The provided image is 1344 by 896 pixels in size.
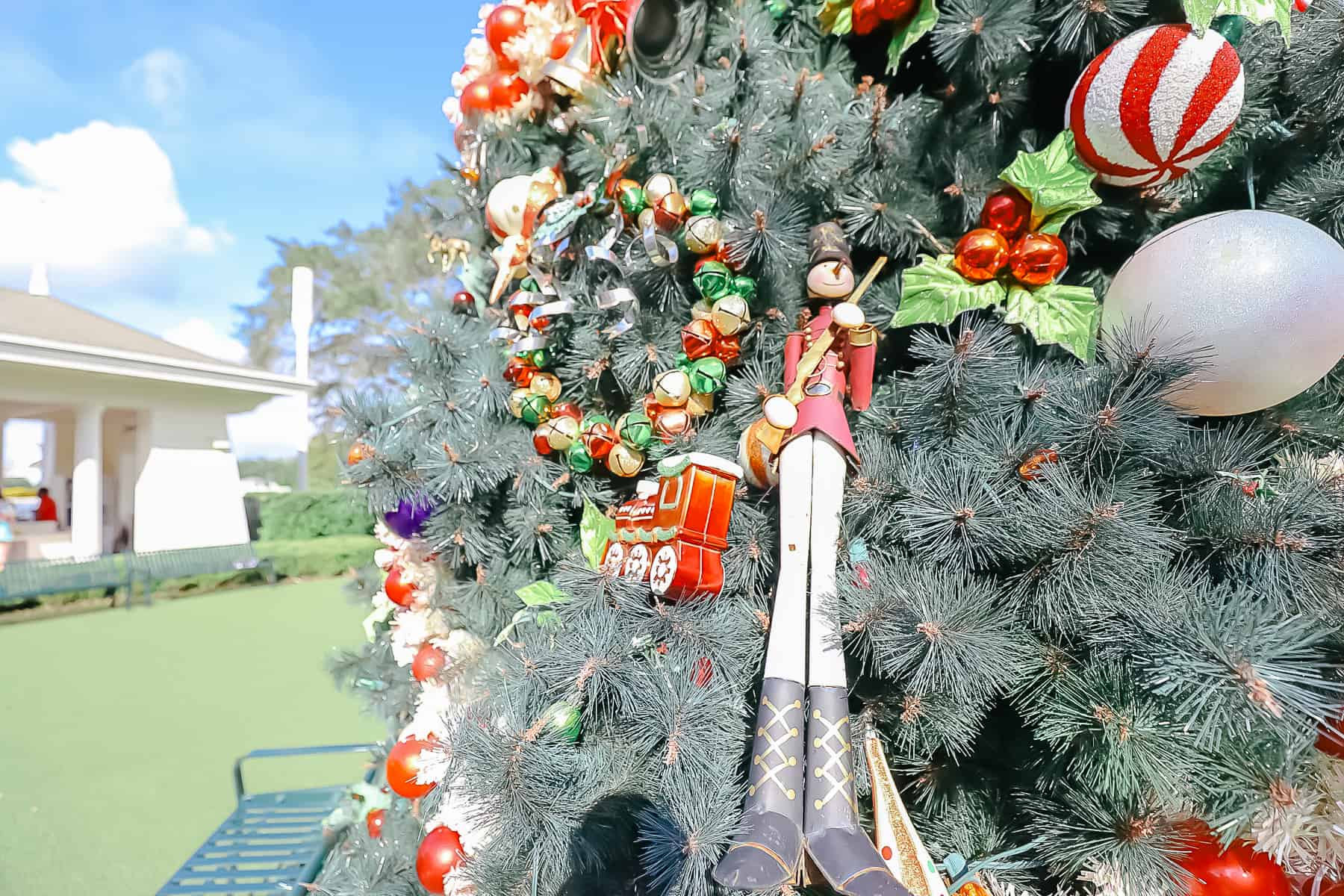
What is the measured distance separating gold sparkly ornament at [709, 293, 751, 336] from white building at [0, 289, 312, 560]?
7.28 metres

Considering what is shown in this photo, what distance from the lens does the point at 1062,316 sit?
2.89 ft

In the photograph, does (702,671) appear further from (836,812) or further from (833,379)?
(833,379)

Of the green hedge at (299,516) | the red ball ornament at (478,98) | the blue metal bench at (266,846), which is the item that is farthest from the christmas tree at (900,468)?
the green hedge at (299,516)

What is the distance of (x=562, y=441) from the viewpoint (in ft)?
3.65

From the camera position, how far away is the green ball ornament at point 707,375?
98cm

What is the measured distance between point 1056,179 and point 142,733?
13.0 ft

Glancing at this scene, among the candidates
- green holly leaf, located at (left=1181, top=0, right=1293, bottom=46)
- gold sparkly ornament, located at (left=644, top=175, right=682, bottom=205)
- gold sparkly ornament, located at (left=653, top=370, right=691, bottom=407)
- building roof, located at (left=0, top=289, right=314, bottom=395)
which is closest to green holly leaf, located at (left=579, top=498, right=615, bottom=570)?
gold sparkly ornament, located at (left=653, top=370, right=691, bottom=407)

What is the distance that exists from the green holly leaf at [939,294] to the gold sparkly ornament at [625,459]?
1.47ft

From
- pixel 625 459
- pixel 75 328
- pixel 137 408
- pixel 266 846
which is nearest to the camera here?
pixel 625 459

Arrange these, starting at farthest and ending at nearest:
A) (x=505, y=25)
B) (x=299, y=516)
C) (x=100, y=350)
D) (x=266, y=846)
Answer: (x=299, y=516) < (x=100, y=350) < (x=266, y=846) < (x=505, y=25)

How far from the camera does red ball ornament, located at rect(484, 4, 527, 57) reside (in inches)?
50.1

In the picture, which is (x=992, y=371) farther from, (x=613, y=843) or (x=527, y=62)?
(x=527, y=62)

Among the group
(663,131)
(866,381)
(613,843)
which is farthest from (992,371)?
(613,843)

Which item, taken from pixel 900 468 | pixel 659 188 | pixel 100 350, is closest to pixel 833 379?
pixel 900 468
